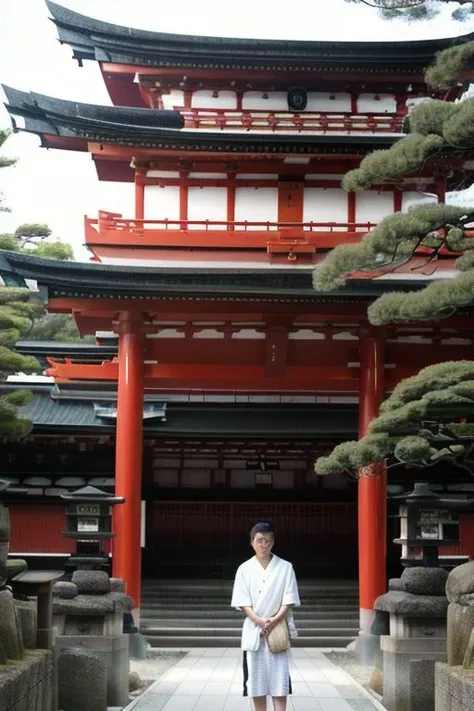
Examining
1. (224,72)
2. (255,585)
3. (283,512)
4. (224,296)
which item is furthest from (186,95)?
(255,585)

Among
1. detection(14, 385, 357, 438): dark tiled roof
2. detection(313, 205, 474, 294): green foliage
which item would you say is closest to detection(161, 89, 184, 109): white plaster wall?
detection(14, 385, 357, 438): dark tiled roof

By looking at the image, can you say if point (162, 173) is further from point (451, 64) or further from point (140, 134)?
point (451, 64)

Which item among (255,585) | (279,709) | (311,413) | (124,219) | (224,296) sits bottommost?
(279,709)

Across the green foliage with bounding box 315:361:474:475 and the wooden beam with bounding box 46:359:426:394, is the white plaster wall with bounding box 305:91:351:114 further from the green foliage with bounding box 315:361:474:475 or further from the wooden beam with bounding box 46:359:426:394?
the green foliage with bounding box 315:361:474:475

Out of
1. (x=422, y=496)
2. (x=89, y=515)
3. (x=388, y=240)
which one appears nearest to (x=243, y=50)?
(x=89, y=515)

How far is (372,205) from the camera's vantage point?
2128cm

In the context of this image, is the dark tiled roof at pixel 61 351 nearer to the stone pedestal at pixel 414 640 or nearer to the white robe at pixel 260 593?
the stone pedestal at pixel 414 640

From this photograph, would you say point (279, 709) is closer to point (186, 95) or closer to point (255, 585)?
point (255, 585)

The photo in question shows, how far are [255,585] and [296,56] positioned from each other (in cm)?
1448

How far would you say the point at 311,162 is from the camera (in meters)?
20.9

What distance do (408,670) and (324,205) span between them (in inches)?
457

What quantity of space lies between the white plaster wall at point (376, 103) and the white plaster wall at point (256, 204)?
8.82 ft

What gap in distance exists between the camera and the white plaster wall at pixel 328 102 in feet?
72.0

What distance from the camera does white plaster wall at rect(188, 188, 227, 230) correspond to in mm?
21047
